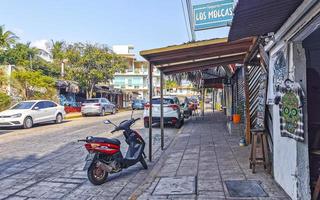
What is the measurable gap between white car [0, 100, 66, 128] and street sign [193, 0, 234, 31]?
484 inches

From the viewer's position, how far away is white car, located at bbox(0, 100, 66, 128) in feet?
54.0

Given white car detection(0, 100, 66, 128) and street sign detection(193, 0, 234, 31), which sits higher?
street sign detection(193, 0, 234, 31)

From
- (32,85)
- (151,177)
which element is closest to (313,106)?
(151,177)

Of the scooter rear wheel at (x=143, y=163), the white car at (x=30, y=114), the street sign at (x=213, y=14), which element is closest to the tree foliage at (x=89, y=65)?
the white car at (x=30, y=114)

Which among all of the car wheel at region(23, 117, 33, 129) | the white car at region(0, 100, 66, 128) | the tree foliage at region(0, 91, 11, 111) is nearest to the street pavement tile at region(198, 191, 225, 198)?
the white car at region(0, 100, 66, 128)

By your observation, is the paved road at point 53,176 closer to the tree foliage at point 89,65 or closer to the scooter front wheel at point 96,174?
the scooter front wheel at point 96,174

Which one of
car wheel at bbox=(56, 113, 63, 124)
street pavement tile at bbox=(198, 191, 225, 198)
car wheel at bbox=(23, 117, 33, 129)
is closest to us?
street pavement tile at bbox=(198, 191, 225, 198)

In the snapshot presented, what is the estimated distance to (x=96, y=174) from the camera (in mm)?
6090

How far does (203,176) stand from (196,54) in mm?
3227

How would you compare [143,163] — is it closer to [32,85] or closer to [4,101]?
[4,101]

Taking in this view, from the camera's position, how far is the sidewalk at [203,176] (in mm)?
5176

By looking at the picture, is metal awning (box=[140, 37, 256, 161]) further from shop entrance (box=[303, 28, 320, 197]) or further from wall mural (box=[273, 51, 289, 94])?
shop entrance (box=[303, 28, 320, 197])

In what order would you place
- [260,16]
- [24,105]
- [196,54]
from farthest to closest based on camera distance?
[24,105]
[196,54]
[260,16]

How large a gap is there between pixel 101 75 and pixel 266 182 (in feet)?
96.8
